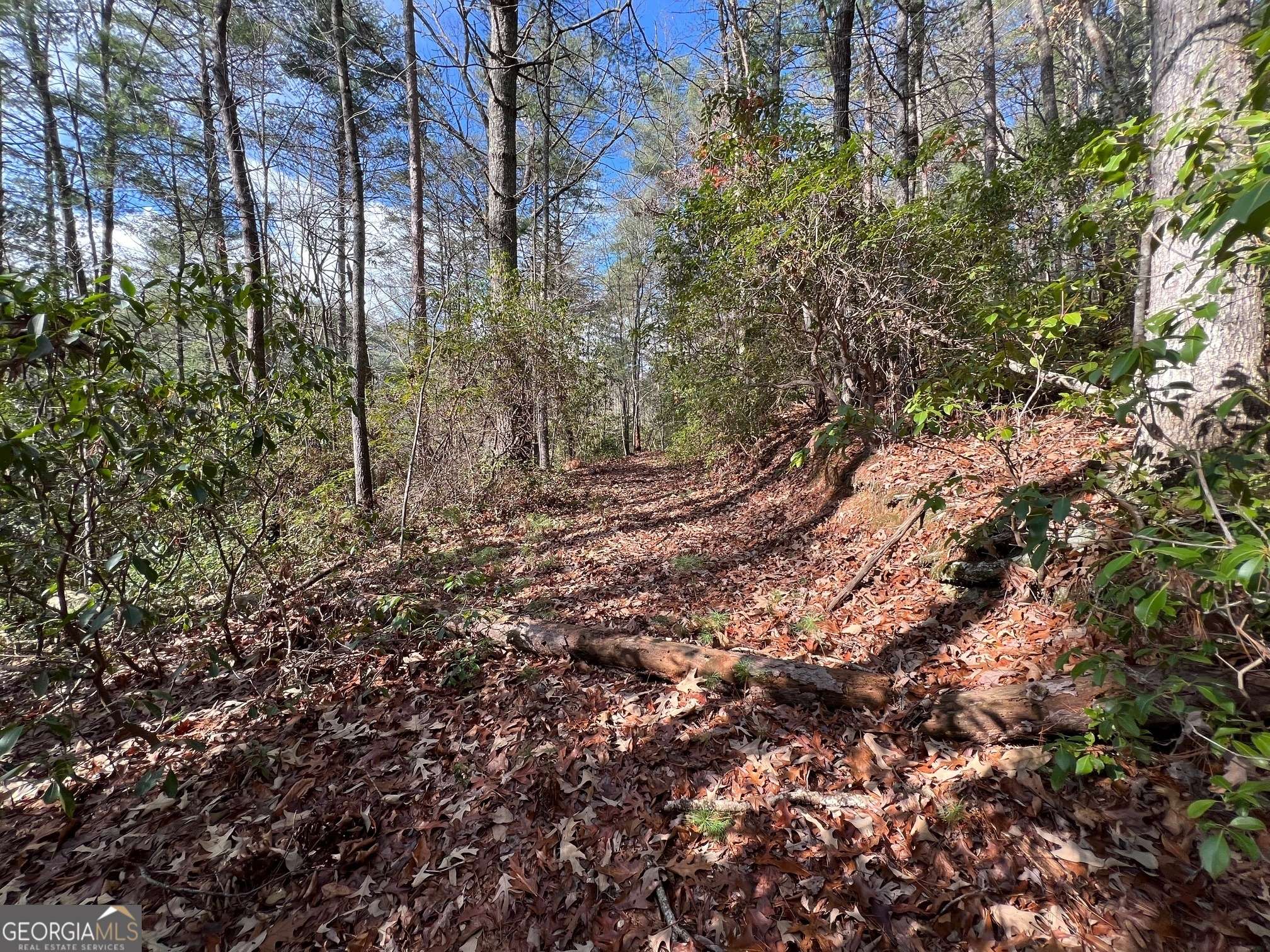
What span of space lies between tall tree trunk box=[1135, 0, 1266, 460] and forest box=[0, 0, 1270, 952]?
0.02m

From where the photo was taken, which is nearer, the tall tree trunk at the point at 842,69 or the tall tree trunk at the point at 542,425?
the tall tree trunk at the point at 842,69

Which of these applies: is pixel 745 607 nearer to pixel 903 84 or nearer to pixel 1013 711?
pixel 1013 711

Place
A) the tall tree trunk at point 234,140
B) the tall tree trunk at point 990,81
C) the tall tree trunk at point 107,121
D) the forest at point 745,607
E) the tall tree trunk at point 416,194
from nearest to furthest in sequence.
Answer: the forest at point 745,607
the tall tree trunk at point 234,140
the tall tree trunk at point 416,194
the tall tree trunk at point 107,121
the tall tree trunk at point 990,81

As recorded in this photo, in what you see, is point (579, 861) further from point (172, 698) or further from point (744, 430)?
point (744, 430)

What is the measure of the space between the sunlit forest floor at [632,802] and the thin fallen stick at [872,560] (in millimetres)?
115

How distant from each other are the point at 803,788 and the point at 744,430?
271 inches

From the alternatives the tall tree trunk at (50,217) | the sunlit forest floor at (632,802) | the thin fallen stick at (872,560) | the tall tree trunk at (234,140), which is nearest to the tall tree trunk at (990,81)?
the thin fallen stick at (872,560)

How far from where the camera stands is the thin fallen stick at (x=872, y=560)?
3.78m

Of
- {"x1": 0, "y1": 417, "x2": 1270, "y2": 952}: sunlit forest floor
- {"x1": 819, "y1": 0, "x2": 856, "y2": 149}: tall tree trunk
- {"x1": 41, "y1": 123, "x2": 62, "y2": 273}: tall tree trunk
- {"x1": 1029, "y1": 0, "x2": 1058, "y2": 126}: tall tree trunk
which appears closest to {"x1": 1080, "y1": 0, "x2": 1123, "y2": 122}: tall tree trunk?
{"x1": 1029, "y1": 0, "x2": 1058, "y2": 126}: tall tree trunk

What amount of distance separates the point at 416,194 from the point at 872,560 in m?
8.13

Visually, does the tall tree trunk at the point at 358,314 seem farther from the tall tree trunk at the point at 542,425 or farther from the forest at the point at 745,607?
the tall tree trunk at the point at 542,425

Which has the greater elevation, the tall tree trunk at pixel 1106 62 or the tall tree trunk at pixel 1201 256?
the tall tree trunk at pixel 1106 62

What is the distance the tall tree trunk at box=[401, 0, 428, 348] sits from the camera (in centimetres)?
688

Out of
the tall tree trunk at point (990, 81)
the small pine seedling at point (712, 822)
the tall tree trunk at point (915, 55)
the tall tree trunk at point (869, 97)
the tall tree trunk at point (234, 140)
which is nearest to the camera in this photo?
the small pine seedling at point (712, 822)
